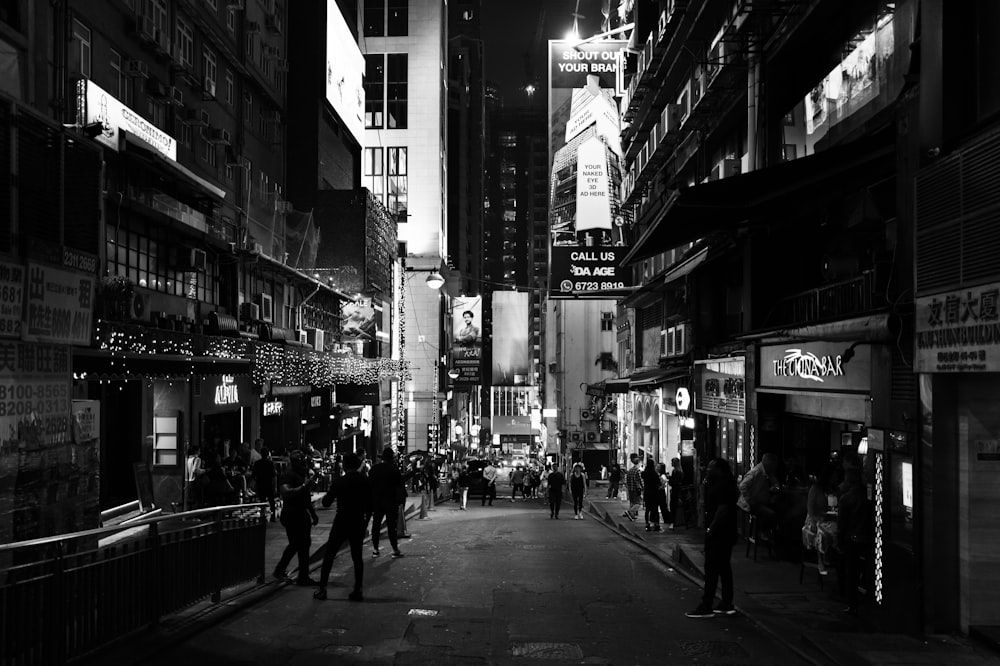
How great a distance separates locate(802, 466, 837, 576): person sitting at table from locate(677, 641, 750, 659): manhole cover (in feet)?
10.3

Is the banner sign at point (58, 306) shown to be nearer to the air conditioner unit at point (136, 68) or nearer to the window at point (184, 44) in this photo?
the air conditioner unit at point (136, 68)

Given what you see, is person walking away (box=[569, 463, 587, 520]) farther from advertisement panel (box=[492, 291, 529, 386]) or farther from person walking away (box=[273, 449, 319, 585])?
advertisement panel (box=[492, 291, 529, 386])

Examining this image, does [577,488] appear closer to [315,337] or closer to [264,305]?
[264,305]

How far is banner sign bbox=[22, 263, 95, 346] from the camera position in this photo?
1016 centimetres

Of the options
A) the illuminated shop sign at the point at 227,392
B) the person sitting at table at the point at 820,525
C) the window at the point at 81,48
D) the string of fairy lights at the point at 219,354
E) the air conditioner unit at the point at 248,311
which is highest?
the window at the point at 81,48

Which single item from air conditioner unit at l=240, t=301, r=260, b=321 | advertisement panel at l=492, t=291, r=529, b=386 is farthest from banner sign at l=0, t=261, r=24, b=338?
advertisement panel at l=492, t=291, r=529, b=386

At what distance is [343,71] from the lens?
1726 inches

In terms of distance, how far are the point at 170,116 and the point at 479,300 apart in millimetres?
50840

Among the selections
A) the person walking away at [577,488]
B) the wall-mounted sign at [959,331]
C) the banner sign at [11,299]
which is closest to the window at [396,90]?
the person walking away at [577,488]

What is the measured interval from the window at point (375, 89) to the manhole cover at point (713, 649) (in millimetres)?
74404

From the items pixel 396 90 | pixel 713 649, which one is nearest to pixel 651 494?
pixel 713 649

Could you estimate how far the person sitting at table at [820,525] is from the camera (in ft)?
38.8

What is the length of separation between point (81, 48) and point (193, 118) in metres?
5.99

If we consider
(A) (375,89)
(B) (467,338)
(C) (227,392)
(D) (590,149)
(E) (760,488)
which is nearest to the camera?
(E) (760,488)
